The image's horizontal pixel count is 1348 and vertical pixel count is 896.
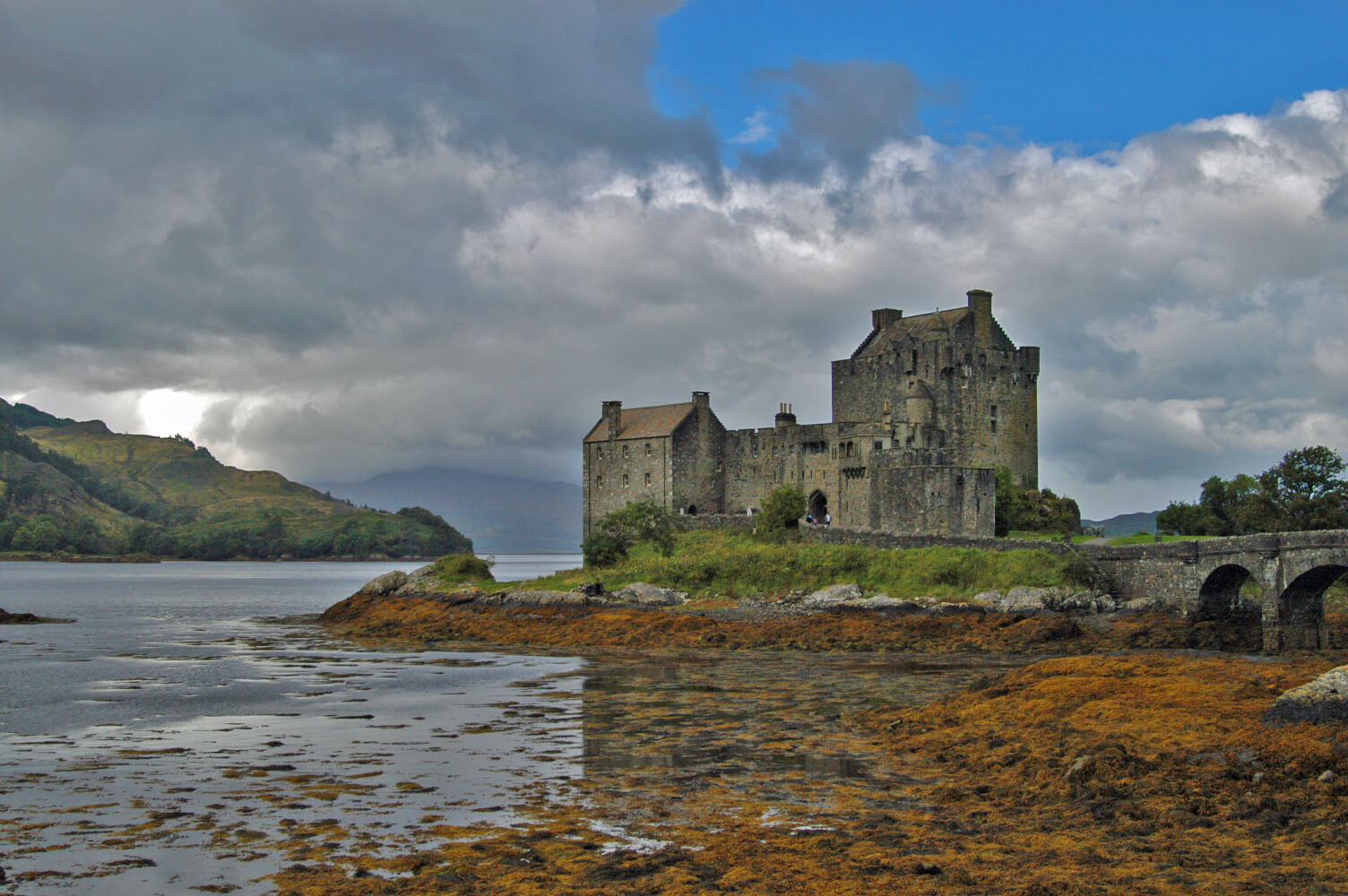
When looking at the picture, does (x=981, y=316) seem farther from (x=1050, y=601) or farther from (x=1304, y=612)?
(x=1304, y=612)

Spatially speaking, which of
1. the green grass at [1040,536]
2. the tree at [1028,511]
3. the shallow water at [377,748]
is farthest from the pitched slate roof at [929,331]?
the shallow water at [377,748]

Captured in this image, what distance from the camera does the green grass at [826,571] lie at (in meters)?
45.2

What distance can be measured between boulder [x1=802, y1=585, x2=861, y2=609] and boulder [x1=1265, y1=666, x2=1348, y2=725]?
2968 cm

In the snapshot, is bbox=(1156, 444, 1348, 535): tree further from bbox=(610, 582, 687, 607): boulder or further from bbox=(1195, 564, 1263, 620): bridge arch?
bbox=(610, 582, 687, 607): boulder

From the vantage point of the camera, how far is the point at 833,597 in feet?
153

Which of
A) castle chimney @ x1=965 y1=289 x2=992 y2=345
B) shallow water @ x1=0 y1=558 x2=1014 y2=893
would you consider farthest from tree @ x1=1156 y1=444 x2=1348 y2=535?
shallow water @ x1=0 y1=558 x2=1014 y2=893

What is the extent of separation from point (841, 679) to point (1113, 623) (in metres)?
14.2

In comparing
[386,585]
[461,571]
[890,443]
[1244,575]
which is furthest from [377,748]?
[890,443]

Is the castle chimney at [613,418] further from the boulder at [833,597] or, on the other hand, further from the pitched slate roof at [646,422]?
the boulder at [833,597]

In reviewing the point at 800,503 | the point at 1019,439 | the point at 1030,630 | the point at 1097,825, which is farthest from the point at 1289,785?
the point at 1019,439

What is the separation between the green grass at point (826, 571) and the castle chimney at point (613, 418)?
19589 mm

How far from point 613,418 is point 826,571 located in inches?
1245

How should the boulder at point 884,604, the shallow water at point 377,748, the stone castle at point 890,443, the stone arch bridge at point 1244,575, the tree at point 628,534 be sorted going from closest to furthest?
1. the shallow water at point 377,748
2. the stone arch bridge at point 1244,575
3. the boulder at point 884,604
4. the stone castle at point 890,443
5. the tree at point 628,534

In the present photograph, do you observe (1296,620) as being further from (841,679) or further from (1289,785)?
(1289,785)
